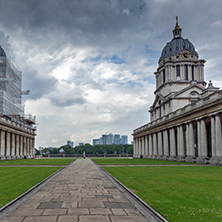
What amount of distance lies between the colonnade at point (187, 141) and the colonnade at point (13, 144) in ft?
135

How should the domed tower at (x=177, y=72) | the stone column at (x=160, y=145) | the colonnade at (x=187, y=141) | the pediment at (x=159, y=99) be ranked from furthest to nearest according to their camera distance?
the domed tower at (x=177, y=72) → the pediment at (x=159, y=99) → the stone column at (x=160, y=145) → the colonnade at (x=187, y=141)

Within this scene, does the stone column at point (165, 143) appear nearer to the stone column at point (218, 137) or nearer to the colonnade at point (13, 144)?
the stone column at point (218, 137)

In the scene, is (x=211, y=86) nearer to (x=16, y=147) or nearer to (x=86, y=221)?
(x=16, y=147)

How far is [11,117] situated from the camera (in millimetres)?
85938

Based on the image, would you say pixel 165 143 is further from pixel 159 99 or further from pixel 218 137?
pixel 218 137

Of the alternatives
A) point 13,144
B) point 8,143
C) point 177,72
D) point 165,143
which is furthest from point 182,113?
point 13,144

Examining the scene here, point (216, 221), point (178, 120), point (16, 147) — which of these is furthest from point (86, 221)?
point (16, 147)

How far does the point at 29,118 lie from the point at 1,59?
30214 millimetres

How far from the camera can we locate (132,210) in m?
10.2

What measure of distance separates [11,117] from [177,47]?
61.2m

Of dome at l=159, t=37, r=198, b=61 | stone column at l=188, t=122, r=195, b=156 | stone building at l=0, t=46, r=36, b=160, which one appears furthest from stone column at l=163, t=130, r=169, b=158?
stone building at l=0, t=46, r=36, b=160

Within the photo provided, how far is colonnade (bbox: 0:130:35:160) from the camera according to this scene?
68.5m

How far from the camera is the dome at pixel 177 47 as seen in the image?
9091cm

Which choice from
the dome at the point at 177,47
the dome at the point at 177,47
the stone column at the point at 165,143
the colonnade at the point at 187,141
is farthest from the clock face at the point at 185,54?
the stone column at the point at 165,143
